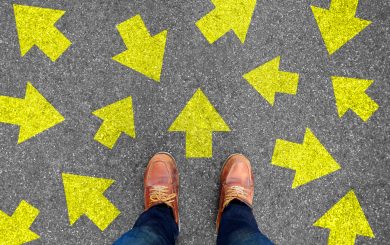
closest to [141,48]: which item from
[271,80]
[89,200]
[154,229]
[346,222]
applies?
[271,80]

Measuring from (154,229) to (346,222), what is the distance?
1.14 metres

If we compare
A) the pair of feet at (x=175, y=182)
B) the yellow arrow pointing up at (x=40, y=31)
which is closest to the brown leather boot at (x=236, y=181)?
the pair of feet at (x=175, y=182)

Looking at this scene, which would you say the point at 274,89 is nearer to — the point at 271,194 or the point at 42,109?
the point at 271,194

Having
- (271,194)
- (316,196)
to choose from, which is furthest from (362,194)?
(271,194)

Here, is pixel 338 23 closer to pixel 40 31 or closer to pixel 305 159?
pixel 305 159

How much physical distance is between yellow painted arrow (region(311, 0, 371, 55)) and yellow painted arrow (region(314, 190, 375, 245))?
891 millimetres

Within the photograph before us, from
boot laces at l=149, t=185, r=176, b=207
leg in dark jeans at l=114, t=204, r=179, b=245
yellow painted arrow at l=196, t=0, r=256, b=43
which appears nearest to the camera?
leg in dark jeans at l=114, t=204, r=179, b=245

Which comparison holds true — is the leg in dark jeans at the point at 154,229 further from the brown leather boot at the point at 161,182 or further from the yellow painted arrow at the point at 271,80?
the yellow painted arrow at the point at 271,80

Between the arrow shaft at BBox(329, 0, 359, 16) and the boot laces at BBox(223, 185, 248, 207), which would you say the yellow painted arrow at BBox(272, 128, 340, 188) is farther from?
the arrow shaft at BBox(329, 0, 359, 16)

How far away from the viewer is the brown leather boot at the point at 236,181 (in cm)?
216

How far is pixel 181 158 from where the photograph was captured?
2.23 meters

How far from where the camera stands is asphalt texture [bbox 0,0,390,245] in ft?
7.25

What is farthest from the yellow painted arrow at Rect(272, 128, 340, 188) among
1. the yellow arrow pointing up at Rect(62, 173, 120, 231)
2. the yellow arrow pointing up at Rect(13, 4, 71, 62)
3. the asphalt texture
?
the yellow arrow pointing up at Rect(13, 4, 71, 62)

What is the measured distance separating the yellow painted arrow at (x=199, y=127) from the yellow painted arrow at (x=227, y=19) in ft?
1.42
